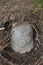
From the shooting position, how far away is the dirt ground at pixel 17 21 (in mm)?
1914

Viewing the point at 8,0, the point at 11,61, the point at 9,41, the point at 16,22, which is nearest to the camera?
the point at 11,61

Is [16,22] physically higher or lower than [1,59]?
higher

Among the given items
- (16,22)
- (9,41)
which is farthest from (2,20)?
(9,41)

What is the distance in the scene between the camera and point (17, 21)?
7.23ft

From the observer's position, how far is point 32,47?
201 centimetres

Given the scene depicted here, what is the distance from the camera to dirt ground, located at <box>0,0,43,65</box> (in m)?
1.91

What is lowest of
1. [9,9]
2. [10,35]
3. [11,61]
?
[11,61]

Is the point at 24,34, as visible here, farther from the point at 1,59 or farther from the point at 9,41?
the point at 1,59

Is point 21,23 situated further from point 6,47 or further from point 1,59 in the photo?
point 1,59

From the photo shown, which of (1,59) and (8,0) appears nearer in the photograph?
(1,59)

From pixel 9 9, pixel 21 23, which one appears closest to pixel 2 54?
pixel 21 23

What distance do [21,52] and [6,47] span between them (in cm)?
14

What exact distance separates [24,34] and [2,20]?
1.14 ft

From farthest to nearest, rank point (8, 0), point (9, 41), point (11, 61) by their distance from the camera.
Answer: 1. point (8, 0)
2. point (9, 41)
3. point (11, 61)
